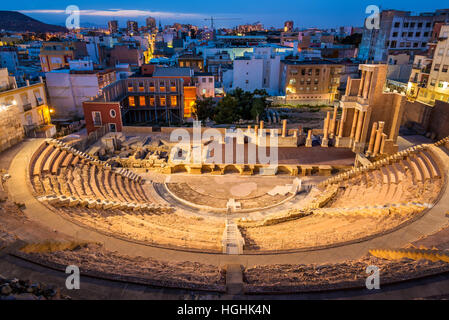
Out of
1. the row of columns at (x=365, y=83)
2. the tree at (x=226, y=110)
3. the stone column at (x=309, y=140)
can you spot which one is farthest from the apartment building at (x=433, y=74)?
the tree at (x=226, y=110)

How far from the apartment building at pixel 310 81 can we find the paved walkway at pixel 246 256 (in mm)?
42469

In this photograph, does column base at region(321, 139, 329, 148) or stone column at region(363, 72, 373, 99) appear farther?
column base at region(321, 139, 329, 148)

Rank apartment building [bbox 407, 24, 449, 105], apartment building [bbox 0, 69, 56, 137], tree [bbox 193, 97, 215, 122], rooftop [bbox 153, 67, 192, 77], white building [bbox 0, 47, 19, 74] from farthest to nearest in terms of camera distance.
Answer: white building [bbox 0, 47, 19, 74] < rooftop [bbox 153, 67, 192, 77] < tree [bbox 193, 97, 215, 122] < apartment building [bbox 407, 24, 449, 105] < apartment building [bbox 0, 69, 56, 137]

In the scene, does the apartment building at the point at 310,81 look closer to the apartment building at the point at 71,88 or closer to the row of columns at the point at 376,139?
the row of columns at the point at 376,139

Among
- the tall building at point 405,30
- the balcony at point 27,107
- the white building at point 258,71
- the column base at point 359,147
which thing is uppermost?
the tall building at point 405,30

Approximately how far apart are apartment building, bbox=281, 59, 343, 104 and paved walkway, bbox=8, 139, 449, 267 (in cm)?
4247

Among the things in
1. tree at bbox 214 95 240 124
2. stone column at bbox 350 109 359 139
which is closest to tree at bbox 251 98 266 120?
tree at bbox 214 95 240 124

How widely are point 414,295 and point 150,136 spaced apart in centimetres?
2620

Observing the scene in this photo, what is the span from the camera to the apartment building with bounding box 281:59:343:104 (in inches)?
2074

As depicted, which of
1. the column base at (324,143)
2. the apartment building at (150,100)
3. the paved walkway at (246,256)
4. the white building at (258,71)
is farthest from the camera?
the white building at (258,71)

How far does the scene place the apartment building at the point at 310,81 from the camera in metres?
52.7

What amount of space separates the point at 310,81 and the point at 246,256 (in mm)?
49744

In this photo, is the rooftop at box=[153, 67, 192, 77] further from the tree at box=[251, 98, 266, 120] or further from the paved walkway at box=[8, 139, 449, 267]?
the paved walkway at box=[8, 139, 449, 267]

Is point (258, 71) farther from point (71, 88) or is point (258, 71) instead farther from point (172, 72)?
point (71, 88)
